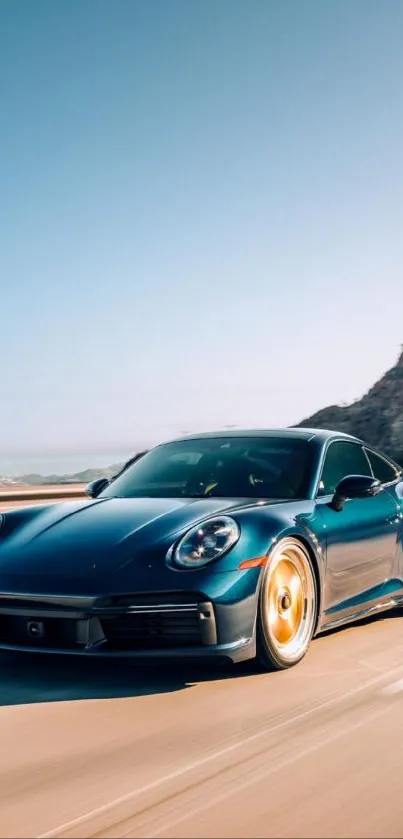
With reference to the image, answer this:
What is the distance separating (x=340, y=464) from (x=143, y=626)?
2299mm

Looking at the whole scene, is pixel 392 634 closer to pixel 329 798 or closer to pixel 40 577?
pixel 40 577

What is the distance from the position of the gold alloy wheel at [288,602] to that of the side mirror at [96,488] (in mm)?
1680

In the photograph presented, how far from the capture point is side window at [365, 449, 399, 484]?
735 cm

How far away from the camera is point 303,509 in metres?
5.89

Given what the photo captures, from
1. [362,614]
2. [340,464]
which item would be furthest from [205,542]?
[340,464]

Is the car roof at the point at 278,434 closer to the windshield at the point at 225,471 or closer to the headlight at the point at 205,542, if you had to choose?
the windshield at the point at 225,471

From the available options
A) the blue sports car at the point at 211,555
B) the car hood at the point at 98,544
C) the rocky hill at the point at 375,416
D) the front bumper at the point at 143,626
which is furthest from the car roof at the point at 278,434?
the rocky hill at the point at 375,416

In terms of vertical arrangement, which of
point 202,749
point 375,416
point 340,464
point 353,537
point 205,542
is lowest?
point 202,749

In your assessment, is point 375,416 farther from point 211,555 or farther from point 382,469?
point 211,555

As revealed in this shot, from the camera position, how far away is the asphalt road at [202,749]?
321 cm

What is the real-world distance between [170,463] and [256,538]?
1604mm

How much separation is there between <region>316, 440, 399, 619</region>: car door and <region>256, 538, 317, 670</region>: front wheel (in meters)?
0.25

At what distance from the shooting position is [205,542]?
521cm

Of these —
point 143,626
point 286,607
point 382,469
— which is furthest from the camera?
point 382,469
